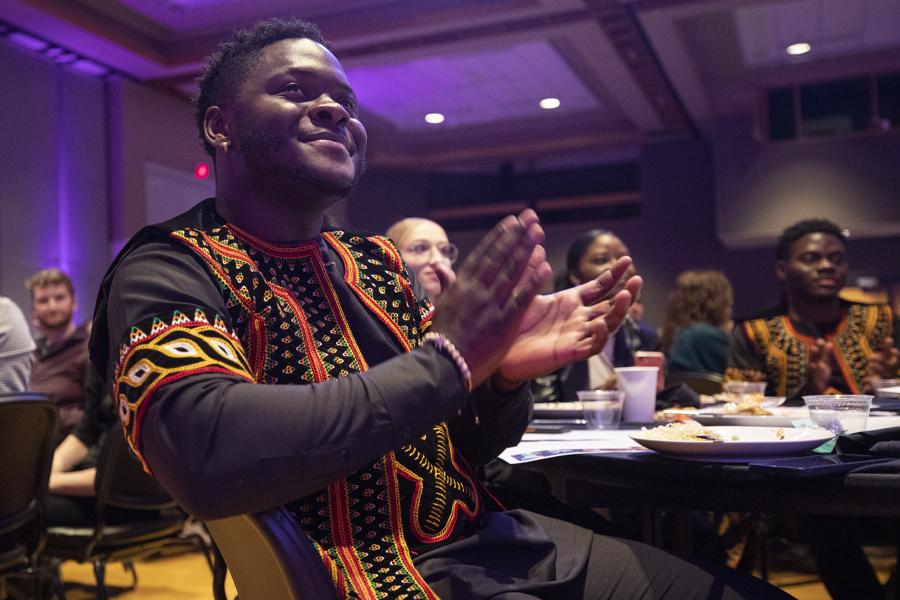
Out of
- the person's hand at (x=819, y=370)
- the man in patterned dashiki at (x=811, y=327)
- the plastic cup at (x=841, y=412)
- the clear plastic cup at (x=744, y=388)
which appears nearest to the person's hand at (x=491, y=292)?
the plastic cup at (x=841, y=412)

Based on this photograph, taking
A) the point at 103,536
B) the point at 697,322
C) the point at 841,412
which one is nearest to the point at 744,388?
the point at 841,412

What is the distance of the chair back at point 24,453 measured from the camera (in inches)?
82.5

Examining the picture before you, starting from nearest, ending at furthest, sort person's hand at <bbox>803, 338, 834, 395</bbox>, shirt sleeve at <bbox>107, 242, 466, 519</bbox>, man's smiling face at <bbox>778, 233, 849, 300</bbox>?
shirt sleeve at <bbox>107, 242, 466, 519</bbox>, person's hand at <bbox>803, 338, 834, 395</bbox>, man's smiling face at <bbox>778, 233, 849, 300</bbox>

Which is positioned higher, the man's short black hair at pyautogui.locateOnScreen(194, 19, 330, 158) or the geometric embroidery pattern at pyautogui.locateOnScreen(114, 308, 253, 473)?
the man's short black hair at pyautogui.locateOnScreen(194, 19, 330, 158)

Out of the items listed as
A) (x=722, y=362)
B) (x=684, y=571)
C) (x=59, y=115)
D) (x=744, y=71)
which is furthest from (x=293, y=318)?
(x=744, y=71)

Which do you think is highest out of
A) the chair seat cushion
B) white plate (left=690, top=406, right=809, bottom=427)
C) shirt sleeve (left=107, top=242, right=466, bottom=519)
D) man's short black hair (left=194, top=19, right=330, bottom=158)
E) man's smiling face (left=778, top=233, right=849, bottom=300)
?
man's short black hair (left=194, top=19, right=330, bottom=158)

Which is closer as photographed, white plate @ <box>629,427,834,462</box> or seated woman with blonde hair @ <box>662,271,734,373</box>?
white plate @ <box>629,427,834,462</box>

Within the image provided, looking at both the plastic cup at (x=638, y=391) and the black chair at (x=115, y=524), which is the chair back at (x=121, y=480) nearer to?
the black chair at (x=115, y=524)

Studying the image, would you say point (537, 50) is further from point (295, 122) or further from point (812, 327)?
point (295, 122)

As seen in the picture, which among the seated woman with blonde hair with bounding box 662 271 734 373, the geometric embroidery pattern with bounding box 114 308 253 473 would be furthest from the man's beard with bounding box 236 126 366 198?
the seated woman with blonde hair with bounding box 662 271 734 373

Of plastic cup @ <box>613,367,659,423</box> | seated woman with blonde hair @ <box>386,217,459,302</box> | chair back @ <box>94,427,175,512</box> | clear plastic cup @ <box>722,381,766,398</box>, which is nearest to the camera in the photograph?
plastic cup @ <box>613,367,659,423</box>

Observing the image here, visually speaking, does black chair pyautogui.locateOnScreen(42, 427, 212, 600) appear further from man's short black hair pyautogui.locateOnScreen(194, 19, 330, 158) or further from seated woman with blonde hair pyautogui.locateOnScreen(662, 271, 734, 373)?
seated woman with blonde hair pyautogui.locateOnScreen(662, 271, 734, 373)

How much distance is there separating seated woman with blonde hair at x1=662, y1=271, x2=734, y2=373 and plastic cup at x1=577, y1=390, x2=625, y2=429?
8.43ft

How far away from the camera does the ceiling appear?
17.9 feet
